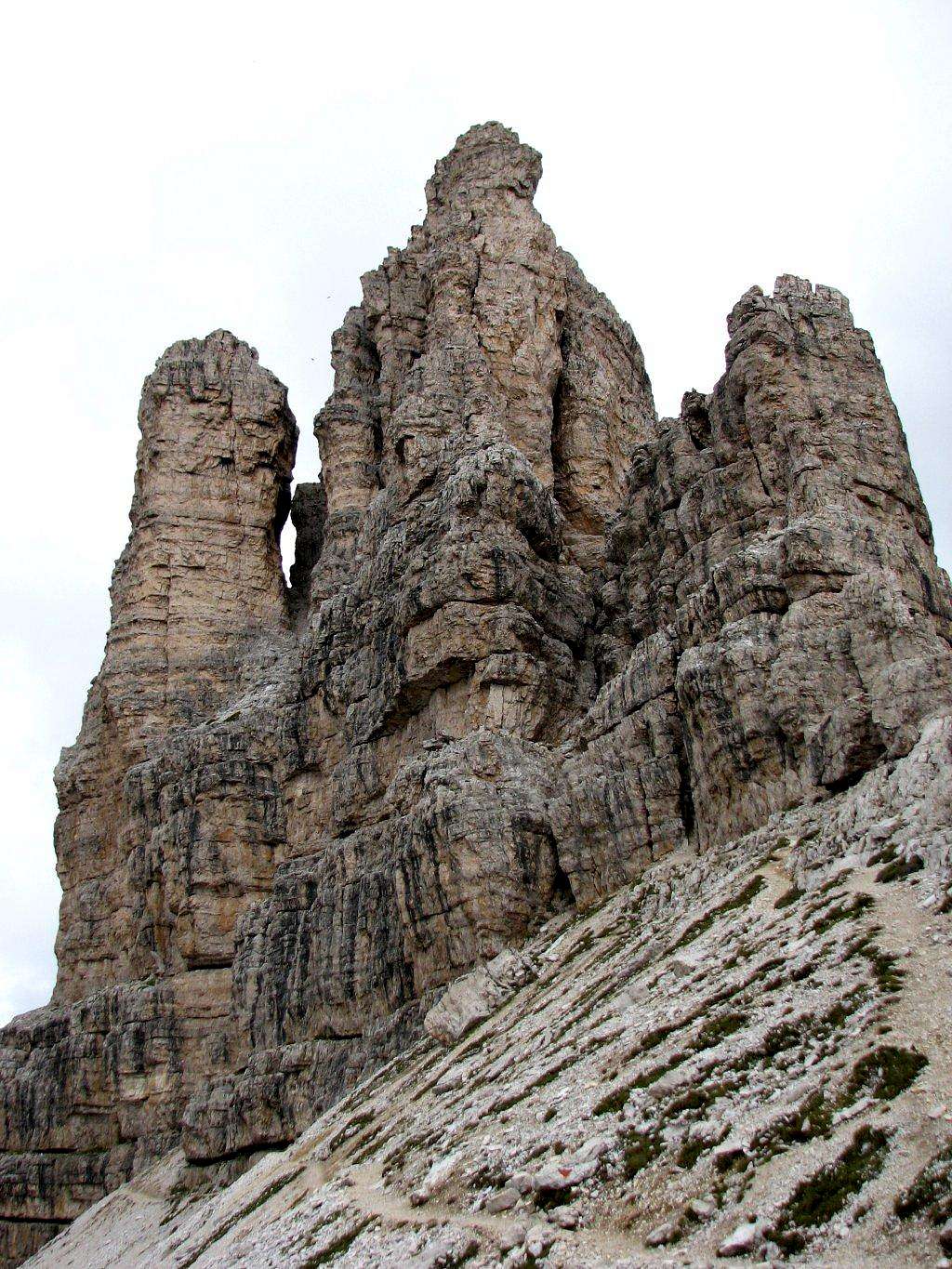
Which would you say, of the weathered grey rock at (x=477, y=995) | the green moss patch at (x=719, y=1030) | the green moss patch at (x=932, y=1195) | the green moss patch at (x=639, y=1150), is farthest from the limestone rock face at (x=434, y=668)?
the green moss patch at (x=932, y=1195)

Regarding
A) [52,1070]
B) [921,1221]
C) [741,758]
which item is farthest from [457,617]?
[921,1221]

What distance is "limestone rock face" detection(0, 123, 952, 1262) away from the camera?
5166 centimetres

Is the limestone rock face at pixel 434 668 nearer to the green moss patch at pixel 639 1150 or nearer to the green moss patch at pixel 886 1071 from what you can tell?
the green moss patch at pixel 639 1150

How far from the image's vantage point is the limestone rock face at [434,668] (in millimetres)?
51656

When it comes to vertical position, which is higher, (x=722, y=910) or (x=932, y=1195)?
(x=722, y=910)

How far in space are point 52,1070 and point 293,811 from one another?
24.5 metres

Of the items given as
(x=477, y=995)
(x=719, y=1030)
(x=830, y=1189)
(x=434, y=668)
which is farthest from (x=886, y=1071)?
(x=434, y=668)

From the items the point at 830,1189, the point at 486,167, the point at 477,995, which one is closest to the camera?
the point at 830,1189

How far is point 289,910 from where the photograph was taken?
7188cm

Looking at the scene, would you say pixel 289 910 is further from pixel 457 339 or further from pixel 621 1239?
pixel 621 1239

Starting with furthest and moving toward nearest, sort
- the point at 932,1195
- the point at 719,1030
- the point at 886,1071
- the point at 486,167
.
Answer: the point at 486,167, the point at 719,1030, the point at 886,1071, the point at 932,1195

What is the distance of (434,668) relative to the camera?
6825 cm

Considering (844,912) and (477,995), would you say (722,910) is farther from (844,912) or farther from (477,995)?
(477,995)

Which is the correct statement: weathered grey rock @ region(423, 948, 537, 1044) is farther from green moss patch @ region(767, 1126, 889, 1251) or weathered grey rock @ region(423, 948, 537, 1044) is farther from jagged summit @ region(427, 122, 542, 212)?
jagged summit @ region(427, 122, 542, 212)
